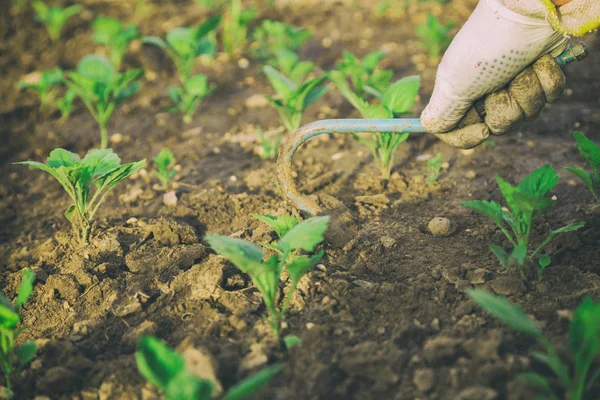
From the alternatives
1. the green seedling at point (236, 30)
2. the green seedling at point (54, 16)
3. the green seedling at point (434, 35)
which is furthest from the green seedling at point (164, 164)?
the green seedling at point (54, 16)

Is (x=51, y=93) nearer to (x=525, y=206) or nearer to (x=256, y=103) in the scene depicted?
(x=256, y=103)

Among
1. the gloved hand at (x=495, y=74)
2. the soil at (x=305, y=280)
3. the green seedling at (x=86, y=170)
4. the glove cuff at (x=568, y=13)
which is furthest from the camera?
the green seedling at (x=86, y=170)

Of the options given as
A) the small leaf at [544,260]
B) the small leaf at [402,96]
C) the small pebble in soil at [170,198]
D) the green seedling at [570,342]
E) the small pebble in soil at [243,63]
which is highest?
the small leaf at [402,96]

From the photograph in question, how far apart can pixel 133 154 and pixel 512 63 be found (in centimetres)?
227

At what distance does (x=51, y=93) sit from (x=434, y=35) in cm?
283

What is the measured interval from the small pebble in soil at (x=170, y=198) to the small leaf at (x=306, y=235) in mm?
1175

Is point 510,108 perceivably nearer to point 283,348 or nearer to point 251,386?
point 283,348

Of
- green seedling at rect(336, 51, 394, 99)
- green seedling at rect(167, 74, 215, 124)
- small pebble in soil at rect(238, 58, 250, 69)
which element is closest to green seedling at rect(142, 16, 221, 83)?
green seedling at rect(167, 74, 215, 124)

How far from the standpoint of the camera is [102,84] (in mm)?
3436

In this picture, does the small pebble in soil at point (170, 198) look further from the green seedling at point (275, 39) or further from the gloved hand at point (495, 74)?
the green seedling at point (275, 39)

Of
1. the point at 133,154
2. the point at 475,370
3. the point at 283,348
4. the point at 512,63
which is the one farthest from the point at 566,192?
the point at 133,154

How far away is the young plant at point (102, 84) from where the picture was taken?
10.9 feet

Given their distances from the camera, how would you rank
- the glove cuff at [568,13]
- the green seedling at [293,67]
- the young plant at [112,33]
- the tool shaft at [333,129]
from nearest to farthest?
the glove cuff at [568,13]
the tool shaft at [333,129]
the green seedling at [293,67]
the young plant at [112,33]

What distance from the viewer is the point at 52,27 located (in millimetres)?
5094
